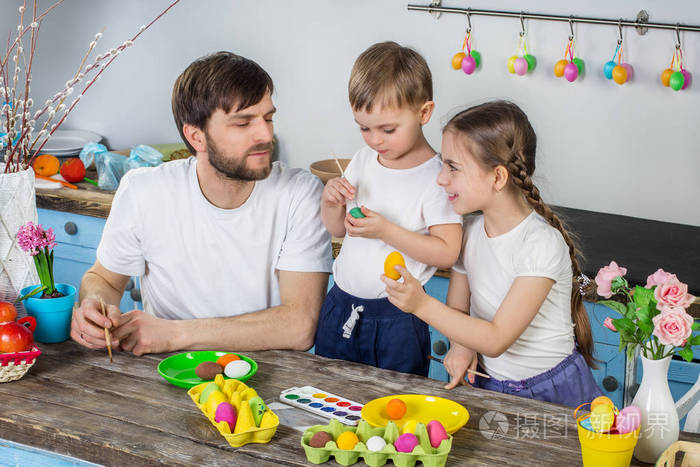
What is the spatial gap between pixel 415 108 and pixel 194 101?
557 mm

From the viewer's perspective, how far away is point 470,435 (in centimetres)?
140

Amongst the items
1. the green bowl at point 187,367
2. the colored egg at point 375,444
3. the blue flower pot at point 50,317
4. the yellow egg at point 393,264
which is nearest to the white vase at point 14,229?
the blue flower pot at point 50,317

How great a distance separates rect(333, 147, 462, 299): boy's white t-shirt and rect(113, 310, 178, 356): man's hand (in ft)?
1.55

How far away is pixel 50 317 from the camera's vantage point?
1803mm

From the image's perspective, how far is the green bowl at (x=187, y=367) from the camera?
1564 mm

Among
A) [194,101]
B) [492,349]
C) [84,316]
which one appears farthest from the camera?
[194,101]

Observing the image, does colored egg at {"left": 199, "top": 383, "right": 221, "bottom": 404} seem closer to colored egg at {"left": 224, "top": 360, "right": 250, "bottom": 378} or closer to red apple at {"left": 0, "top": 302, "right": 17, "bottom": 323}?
colored egg at {"left": 224, "top": 360, "right": 250, "bottom": 378}

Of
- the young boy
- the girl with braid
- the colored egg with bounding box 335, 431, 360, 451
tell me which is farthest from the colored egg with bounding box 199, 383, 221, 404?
the young boy

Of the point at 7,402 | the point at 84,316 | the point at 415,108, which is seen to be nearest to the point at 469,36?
the point at 415,108

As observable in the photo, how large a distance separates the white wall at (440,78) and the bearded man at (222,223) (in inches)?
45.0

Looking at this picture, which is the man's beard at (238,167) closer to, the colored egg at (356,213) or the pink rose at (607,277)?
the colored egg at (356,213)

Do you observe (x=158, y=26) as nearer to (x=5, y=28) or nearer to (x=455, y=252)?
(x=5, y=28)

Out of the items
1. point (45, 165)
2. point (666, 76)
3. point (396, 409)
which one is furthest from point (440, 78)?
point (396, 409)

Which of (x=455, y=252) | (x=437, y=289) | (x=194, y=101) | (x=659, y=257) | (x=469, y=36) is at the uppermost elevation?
(x=469, y=36)
